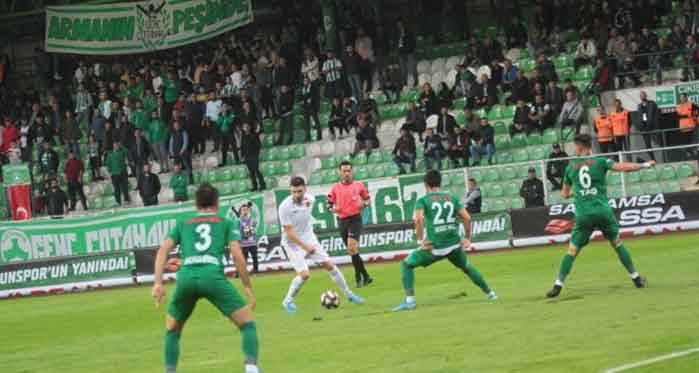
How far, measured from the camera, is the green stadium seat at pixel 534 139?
36.4 meters

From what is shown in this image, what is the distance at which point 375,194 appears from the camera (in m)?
34.3

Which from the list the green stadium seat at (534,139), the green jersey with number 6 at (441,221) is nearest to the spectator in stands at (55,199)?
the green stadium seat at (534,139)

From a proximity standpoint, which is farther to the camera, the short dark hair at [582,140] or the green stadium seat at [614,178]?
the green stadium seat at [614,178]

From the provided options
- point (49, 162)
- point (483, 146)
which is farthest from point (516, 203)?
point (49, 162)

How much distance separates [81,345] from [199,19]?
29331mm

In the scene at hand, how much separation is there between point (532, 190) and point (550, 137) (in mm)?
4062

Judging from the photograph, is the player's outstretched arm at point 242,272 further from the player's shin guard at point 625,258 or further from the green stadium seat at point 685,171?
the green stadium seat at point 685,171

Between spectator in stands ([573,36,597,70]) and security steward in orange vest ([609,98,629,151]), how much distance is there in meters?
4.16

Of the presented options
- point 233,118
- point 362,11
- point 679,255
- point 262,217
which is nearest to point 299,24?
point 362,11

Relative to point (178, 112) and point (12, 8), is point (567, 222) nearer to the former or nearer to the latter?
point (178, 112)

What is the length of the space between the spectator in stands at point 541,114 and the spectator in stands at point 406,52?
608 cm

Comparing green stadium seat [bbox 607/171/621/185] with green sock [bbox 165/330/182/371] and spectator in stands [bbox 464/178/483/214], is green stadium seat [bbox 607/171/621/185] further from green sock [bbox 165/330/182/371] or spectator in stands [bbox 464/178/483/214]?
green sock [bbox 165/330/182/371]

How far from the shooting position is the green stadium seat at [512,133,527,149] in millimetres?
36750

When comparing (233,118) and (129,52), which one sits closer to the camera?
(233,118)
